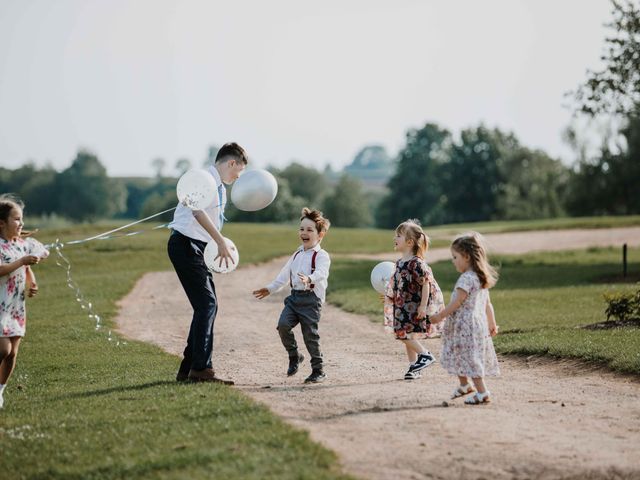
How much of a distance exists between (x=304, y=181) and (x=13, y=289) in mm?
122004

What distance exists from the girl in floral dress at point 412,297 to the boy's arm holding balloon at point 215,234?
85.1 inches

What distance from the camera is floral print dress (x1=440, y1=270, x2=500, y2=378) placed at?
29.0 ft

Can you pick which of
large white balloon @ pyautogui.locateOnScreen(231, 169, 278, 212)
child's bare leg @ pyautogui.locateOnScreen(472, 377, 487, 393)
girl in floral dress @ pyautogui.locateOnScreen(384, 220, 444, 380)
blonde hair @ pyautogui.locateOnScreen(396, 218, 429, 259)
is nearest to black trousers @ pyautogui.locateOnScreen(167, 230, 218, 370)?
large white balloon @ pyautogui.locateOnScreen(231, 169, 278, 212)

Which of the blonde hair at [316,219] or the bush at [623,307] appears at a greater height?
the blonde hair at [316,219]

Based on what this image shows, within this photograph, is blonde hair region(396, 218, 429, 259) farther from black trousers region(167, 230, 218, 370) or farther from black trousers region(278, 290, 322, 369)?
black trousers region(167, 230, 218, 370)

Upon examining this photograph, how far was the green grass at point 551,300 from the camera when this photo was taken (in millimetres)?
12266

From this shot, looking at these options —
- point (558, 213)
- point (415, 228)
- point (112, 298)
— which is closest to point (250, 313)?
point (112, 298)

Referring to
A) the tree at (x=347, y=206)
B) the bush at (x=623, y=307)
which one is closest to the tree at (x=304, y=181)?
the tree at (x=347, y=206)

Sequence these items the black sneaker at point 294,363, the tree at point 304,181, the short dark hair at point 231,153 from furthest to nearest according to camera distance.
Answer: the tree at point 304,181 < the black sneaker at point 294,363 < the short dark hair at point 231,153

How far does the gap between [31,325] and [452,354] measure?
11.5 metres

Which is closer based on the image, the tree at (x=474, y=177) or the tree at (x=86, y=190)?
the tree at (x=474, y=177)

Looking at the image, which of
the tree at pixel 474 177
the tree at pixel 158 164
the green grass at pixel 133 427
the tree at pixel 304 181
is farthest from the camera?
the tree at pixel 158 164

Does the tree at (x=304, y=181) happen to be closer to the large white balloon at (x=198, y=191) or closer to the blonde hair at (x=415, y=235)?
the blonde hair at (x=415, y=235)

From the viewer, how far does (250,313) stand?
775 inches
